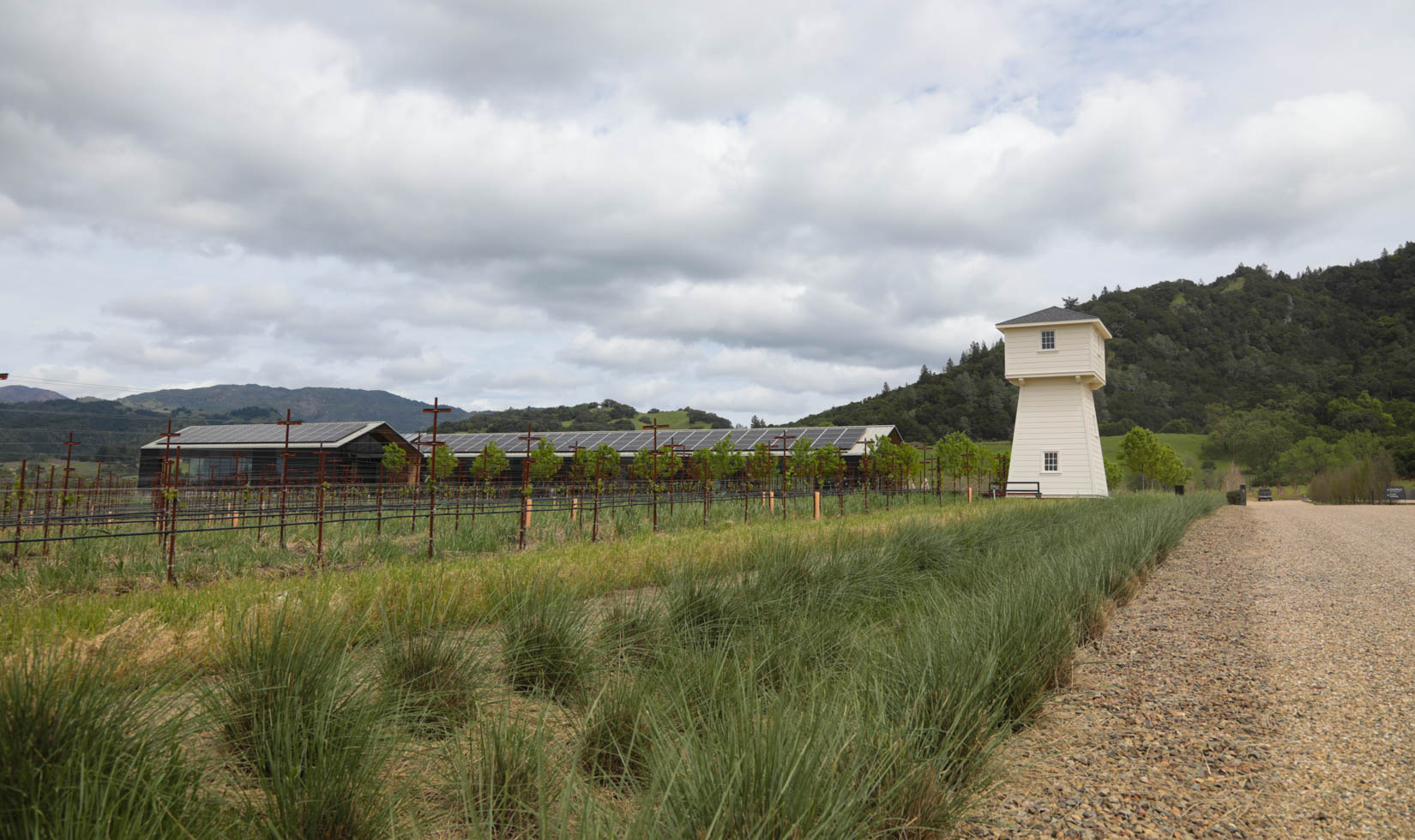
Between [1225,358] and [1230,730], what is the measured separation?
9448 centimetres

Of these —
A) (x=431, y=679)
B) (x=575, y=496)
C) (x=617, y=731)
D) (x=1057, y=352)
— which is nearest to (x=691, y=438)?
(x=575, y=496)

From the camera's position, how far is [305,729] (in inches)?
118

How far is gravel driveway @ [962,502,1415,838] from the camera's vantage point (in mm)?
3145

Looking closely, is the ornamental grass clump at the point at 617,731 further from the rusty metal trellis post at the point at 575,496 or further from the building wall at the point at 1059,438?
the building wall at the point at 1059,438

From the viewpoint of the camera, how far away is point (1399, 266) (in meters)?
82.8

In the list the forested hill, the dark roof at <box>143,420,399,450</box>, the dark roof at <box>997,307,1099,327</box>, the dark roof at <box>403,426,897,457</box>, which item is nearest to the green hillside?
the forested hill

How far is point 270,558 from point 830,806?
36.5 feet

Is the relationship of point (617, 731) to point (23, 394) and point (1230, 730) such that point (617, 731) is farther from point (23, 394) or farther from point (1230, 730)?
point (23, 394)

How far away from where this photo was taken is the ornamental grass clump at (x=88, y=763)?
7.25ft

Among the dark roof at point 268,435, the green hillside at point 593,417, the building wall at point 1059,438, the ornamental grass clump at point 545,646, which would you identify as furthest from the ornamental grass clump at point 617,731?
the green hillside at point 593,417

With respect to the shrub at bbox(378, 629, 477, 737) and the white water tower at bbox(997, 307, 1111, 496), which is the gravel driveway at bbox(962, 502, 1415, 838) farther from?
the white water tower at bbox(997, 307, 1111, 496)

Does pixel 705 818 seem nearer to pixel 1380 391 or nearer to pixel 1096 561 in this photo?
pixel 1096 561

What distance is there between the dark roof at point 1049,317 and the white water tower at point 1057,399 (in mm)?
29

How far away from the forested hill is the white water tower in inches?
1552
